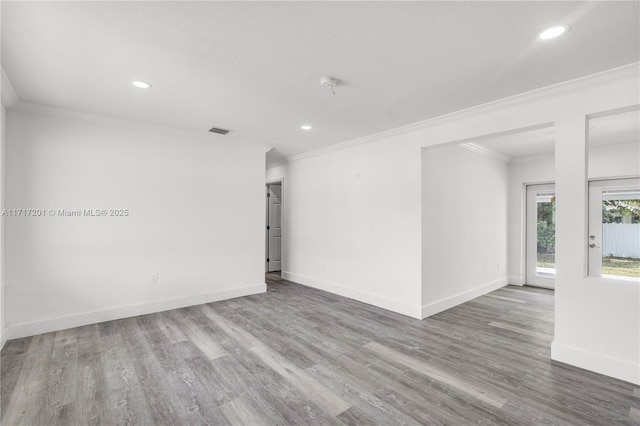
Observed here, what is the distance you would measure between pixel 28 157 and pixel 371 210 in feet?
13.7

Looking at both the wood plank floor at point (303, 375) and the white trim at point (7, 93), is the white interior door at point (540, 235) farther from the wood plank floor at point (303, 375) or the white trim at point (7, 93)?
the white trim at point (7, 93)

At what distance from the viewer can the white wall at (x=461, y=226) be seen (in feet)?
13.2

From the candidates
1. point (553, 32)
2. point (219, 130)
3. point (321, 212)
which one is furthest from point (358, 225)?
point (553, 32)

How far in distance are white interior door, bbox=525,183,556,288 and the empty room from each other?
0.18 feet

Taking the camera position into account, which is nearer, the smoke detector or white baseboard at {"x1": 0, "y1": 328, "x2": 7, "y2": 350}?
the smoke detector

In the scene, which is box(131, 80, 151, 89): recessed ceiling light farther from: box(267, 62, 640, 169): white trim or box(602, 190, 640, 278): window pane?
box(602, 190, 640, 278): window pane

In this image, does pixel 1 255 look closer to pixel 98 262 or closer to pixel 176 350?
pixel 98 262

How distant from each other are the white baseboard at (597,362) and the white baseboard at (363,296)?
4.77ft

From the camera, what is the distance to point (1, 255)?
3.13m

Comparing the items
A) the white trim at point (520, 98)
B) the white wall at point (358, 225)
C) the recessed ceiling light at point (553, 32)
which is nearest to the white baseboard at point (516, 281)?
the white wall at point (358, 225)

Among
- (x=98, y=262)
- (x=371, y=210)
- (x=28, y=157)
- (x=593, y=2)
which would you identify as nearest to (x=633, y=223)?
(x=371, y=210)

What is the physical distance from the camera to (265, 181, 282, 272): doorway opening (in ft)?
23.7

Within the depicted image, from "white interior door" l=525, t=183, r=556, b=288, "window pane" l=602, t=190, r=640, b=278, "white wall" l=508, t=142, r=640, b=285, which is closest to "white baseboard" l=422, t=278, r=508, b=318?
"white wall" l=508, t=142, r=640, b=285

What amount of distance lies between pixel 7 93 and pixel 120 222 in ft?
5.43
